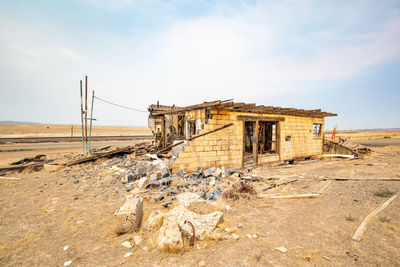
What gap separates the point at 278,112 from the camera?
1109 centimetres

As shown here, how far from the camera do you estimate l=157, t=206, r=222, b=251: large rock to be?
313 cm

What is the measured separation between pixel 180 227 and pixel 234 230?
1197mm

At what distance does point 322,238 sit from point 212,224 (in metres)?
2.23

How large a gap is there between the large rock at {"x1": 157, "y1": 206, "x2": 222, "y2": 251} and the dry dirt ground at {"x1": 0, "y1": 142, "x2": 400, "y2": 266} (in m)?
0.15

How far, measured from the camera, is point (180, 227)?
335cm

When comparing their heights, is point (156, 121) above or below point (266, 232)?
above

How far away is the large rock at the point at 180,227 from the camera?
313cm

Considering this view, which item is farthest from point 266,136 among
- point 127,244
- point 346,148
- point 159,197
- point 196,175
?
point 127,244

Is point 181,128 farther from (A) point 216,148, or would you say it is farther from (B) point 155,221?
(B) point 155,221

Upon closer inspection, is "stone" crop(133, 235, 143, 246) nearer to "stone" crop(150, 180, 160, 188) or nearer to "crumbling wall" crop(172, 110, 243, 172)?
"stone" crop(150, 180, 160, 188)

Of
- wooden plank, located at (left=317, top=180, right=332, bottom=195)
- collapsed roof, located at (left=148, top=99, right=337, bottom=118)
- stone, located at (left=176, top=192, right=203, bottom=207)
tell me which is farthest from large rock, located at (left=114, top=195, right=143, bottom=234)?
wooden plank, located at (left=317, top=180, right=332, bottom=195)

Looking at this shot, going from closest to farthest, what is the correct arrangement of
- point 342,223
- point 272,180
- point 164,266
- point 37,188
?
point 164,266 → point 342,223 → point 37,188 → point 272,180

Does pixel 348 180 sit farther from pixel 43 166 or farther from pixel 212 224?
pixel 43 166

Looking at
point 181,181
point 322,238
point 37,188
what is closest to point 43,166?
point 37,188
